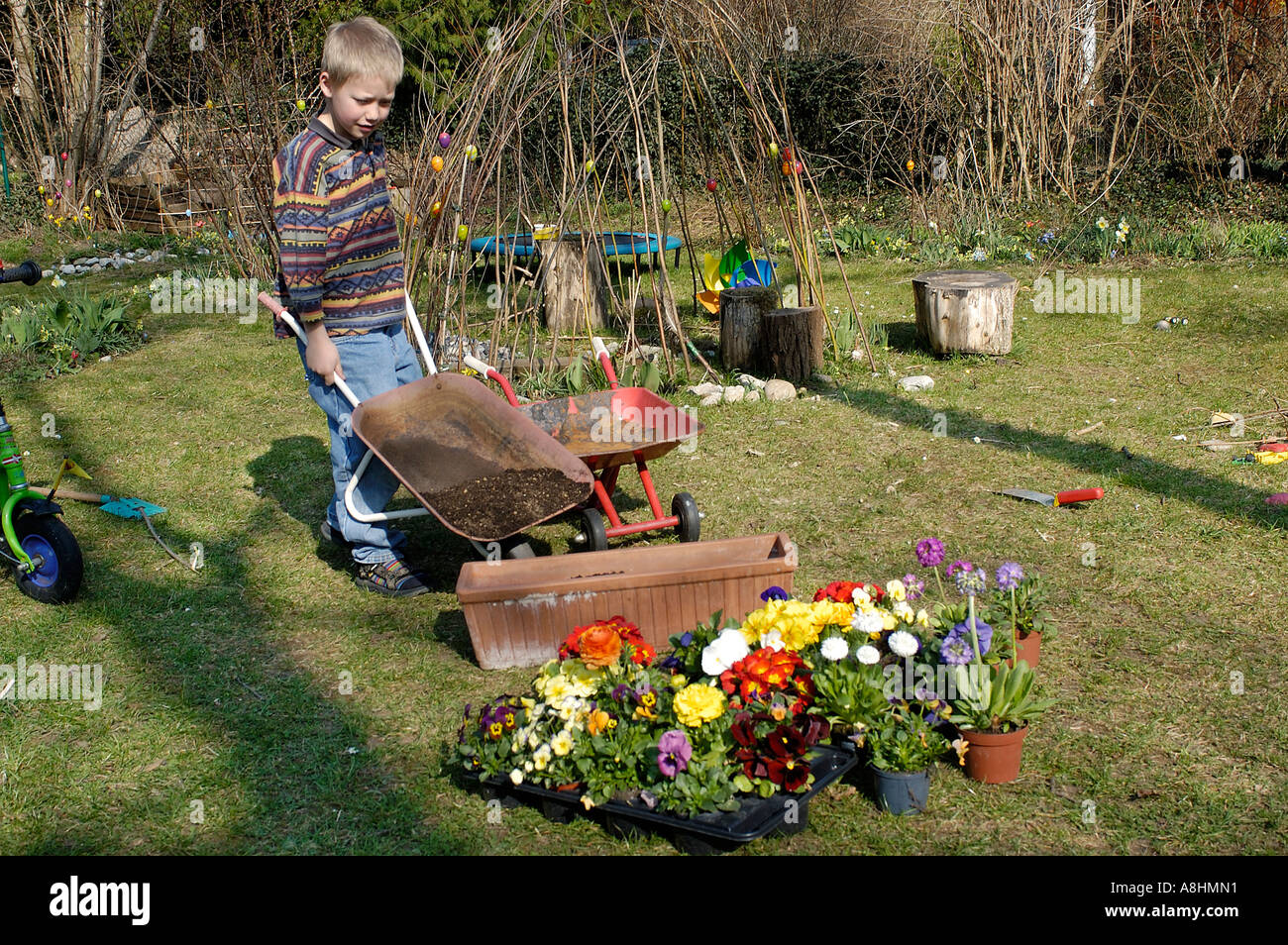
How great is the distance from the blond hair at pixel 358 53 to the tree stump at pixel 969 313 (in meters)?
4.48

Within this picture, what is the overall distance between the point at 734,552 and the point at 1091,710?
1.14 meters

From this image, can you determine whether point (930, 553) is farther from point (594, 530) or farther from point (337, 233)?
point (337, 233)

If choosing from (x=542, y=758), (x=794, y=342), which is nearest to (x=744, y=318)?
(x=794, y=342)

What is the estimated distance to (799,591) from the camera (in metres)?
3.69

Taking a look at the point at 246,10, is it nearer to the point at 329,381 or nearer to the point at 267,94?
the point at 267,94

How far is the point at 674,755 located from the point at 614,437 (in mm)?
1850

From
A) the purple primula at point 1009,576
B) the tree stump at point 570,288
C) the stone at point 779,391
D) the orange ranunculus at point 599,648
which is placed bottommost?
the orange ranunculus at point 599,648

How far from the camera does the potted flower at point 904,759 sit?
249 cm

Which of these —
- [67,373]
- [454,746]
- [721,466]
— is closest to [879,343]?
[721,466]

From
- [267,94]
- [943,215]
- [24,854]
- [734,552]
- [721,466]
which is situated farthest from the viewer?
[943,215]

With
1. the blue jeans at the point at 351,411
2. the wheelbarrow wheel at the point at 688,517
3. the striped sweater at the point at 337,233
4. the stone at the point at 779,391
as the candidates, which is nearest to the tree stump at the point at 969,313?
the stone at the point at 779,391

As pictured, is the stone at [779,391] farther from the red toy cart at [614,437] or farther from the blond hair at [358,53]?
the blond hair at [358,53]

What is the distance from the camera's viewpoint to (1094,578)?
3.73m

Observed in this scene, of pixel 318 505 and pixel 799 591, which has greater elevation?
pixel 318 505
